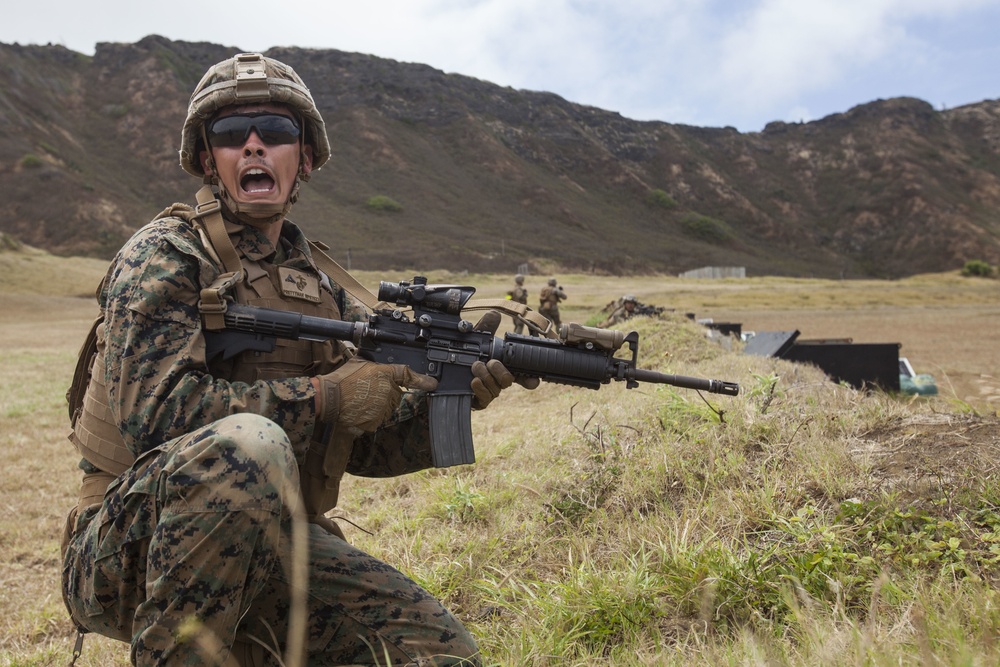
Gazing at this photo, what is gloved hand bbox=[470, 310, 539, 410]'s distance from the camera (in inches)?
116

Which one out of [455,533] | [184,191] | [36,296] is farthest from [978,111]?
[455,533]

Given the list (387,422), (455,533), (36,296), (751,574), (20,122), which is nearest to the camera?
(751,574)

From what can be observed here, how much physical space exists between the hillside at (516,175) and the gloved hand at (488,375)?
43968 mm

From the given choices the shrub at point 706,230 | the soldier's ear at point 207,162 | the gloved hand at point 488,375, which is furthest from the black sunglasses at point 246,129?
the shrub at point 706,230

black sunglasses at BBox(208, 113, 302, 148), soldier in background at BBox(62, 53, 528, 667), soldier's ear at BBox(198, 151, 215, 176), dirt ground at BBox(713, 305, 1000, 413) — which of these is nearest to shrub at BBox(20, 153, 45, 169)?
dirt ground at BBox(713, 305, 1000, 413)

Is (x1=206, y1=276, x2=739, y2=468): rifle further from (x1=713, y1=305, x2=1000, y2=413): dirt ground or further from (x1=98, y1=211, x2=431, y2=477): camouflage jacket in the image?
(x1=713, y1=305, x2=1000, y2=413): dirt ground

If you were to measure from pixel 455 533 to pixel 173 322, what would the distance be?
1923mm

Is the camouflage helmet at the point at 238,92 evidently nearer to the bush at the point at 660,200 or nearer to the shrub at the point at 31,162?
the shrub at the point at 31,162

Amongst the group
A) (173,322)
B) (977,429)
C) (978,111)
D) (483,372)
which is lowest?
(977,429)

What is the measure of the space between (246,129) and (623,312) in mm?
10672

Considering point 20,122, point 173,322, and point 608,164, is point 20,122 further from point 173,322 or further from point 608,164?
point 173,322

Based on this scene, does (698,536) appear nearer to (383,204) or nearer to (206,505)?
(206,505)

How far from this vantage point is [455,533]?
12.3ft

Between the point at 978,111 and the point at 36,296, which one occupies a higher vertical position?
the point at 978,111
